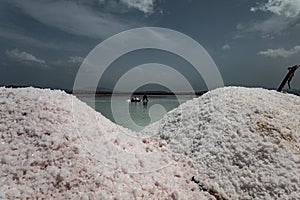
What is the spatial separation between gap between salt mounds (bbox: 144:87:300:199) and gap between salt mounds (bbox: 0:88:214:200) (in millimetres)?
152

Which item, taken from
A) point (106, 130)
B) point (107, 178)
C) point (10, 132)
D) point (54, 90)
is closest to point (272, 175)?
point (107, 178)

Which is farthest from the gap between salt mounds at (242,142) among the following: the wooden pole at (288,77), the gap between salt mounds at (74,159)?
the wooden pole at (288,77)

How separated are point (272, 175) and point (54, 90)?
2.13 m

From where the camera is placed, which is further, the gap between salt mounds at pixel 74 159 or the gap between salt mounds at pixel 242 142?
the gap between salt mounds at pixel 242 142

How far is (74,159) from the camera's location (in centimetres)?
167

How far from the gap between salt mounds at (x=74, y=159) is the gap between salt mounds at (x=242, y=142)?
0.50 ft

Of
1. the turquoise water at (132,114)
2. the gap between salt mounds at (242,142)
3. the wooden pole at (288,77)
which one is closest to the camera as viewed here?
the gap between salt mounds at (242,142)

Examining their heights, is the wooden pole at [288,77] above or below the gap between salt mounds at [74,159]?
above

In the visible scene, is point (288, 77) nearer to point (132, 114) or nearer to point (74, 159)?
point (74, 159)

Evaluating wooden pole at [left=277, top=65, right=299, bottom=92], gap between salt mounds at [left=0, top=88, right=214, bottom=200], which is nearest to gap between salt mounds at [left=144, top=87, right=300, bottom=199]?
gap between salt mounds at [left=0, top=88, right=214, bottom=200]

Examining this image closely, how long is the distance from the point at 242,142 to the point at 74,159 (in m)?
1.23

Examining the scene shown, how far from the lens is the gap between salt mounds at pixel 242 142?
5.61ft

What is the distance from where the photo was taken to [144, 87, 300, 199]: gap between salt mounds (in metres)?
1.71

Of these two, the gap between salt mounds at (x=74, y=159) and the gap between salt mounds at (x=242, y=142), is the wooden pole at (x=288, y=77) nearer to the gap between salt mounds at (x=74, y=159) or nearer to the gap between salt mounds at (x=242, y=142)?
the gap between salt mounds at (x=242, y=142)
